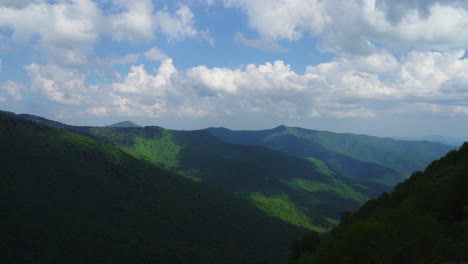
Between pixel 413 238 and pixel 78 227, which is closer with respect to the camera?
pixel 413 238

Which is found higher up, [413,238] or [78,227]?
[413,238]

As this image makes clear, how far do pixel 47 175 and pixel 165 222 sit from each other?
79.7 m

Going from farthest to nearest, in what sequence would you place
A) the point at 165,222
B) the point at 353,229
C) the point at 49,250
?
the point at 165,222, the point at 49,250, the point at 353,229

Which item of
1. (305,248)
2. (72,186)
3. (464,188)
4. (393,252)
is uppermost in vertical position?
(464,188)

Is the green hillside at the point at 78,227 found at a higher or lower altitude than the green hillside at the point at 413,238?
lower

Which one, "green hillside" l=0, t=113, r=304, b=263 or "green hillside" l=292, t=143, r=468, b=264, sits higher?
"green hillside" l=292, t=143, r=468, b=264

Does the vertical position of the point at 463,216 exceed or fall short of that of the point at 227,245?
it exceeds it

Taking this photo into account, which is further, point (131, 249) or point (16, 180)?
point (16, 180)

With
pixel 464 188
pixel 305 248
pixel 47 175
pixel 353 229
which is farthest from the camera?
pixel 47 175

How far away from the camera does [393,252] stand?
87.7ft

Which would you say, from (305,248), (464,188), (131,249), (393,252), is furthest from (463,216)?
(131,249)

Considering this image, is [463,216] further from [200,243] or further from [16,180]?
[16,180]

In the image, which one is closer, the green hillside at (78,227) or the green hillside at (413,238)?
the green hillside at (413,238)

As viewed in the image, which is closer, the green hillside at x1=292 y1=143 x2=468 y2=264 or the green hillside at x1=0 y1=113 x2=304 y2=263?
the green hillside at x1=292 y1=143 x2=468 y2=264
